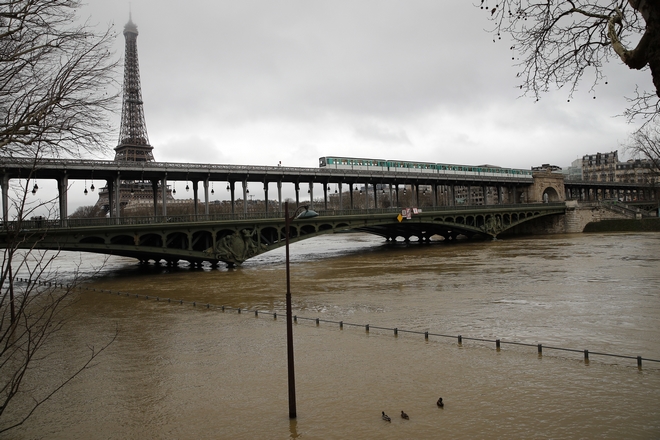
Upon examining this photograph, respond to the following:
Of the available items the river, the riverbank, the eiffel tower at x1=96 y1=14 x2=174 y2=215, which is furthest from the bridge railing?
the eiffel tower at x1=96 y1=14 x2=174 y2=215

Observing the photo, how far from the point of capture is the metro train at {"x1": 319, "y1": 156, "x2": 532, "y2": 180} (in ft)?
221

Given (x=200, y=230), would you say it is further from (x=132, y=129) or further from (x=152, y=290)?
(x=132, y=129)

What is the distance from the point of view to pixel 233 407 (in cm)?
1234

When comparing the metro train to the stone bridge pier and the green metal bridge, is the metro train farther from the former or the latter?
the green metal bridge

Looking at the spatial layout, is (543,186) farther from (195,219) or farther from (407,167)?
(195,219)

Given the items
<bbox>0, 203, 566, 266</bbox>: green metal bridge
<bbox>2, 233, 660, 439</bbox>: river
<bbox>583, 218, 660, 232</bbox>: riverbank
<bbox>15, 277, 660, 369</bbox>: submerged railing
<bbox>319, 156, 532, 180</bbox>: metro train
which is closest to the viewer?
<bbox>2, 233, 660, 439</bbox>: river

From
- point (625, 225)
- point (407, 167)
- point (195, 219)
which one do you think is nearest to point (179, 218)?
point (195, 219)

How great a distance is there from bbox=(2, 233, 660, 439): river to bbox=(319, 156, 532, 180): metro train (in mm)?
38584

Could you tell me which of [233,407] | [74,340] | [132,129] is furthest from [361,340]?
[132,129]

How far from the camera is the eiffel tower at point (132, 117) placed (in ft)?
388

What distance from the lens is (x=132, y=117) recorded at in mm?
123562

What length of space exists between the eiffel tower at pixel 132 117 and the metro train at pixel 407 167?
6686cm

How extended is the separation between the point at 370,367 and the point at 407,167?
6663 cm

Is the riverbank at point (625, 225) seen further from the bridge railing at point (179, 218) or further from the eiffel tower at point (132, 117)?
the eiffel tower at point (132, 117)
